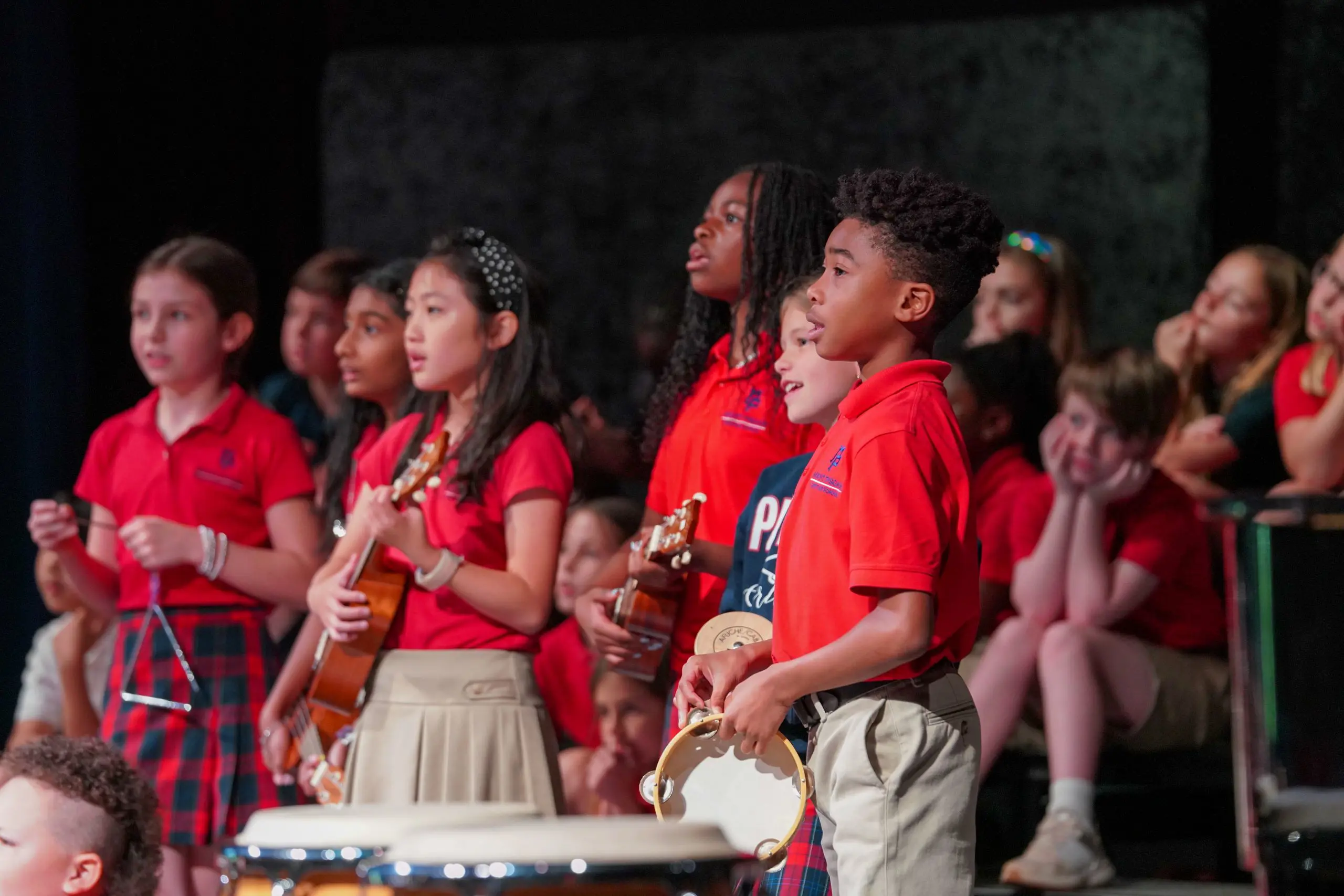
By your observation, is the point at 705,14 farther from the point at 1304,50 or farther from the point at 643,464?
the point at 643,464

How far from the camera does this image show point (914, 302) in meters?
2.32

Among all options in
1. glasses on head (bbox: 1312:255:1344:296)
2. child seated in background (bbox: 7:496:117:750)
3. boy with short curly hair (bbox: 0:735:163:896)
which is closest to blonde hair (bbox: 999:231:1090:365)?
glasses on head (bbox: 1312:255:1344:296)

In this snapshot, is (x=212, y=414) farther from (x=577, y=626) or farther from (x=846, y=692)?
(x=846, y=692)

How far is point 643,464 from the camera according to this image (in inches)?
157

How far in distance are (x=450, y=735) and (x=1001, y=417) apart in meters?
1.75

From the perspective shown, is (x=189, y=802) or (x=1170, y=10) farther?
(x=1170, y=10)

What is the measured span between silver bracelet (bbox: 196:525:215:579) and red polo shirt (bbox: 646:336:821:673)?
1041 millimetres

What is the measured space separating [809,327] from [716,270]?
1.86ft

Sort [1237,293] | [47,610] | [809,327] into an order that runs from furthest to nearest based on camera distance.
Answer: [47,610], [1237,293], [809,327]

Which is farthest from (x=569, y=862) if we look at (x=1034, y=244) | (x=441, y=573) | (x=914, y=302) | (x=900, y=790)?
(x=1034, y=244)

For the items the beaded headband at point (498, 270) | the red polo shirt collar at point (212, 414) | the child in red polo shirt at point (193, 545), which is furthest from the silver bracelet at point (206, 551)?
the beaded headband at point (498, 270)

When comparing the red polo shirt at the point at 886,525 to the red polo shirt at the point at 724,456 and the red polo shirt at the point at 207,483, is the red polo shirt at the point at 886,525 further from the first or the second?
the red polo shirt at the point at 207,483

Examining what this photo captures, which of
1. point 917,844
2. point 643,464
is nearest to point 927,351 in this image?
point 917,844

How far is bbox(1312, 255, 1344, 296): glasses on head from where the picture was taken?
12.4 ft
